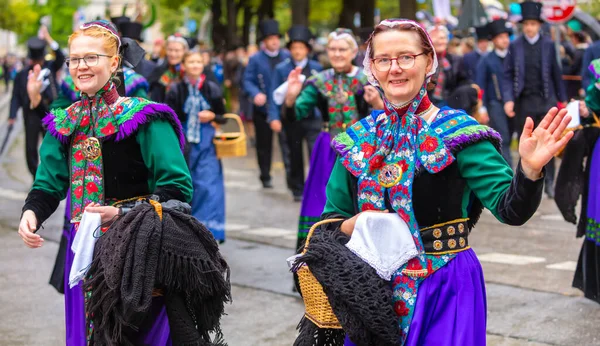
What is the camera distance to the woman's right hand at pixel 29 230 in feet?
14.0

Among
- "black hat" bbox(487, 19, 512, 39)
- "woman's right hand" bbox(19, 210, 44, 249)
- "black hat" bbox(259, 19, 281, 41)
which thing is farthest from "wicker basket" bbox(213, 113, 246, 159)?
"black hat" bbox(259, 19, 281, 41)

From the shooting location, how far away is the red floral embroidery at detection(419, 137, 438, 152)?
3572 millimetres

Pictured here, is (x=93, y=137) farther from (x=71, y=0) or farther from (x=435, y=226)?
(x=71, y=0)

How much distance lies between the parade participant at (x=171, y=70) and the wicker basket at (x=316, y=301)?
18.8 feet

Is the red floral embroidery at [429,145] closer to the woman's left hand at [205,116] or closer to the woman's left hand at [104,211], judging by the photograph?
the woman's left hand at [104,211]

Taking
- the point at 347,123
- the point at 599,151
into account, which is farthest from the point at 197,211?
the point at 599,151

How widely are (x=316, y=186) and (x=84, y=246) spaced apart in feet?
11.2

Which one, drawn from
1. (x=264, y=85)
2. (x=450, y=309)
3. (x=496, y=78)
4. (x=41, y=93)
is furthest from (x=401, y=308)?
(x=264, y=85)

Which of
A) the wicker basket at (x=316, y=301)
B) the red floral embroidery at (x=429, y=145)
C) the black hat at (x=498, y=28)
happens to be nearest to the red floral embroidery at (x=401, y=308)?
the wicker basket at (x=316, y=301)

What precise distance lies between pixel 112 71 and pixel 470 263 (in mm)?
1804

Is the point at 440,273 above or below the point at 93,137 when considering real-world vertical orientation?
below

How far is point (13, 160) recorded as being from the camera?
60.6 feet

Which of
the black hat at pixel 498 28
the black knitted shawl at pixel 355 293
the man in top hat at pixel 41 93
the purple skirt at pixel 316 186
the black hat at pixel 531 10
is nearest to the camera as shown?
the black knitted shawl at pixel 355 293

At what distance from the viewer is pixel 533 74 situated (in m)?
12.4
